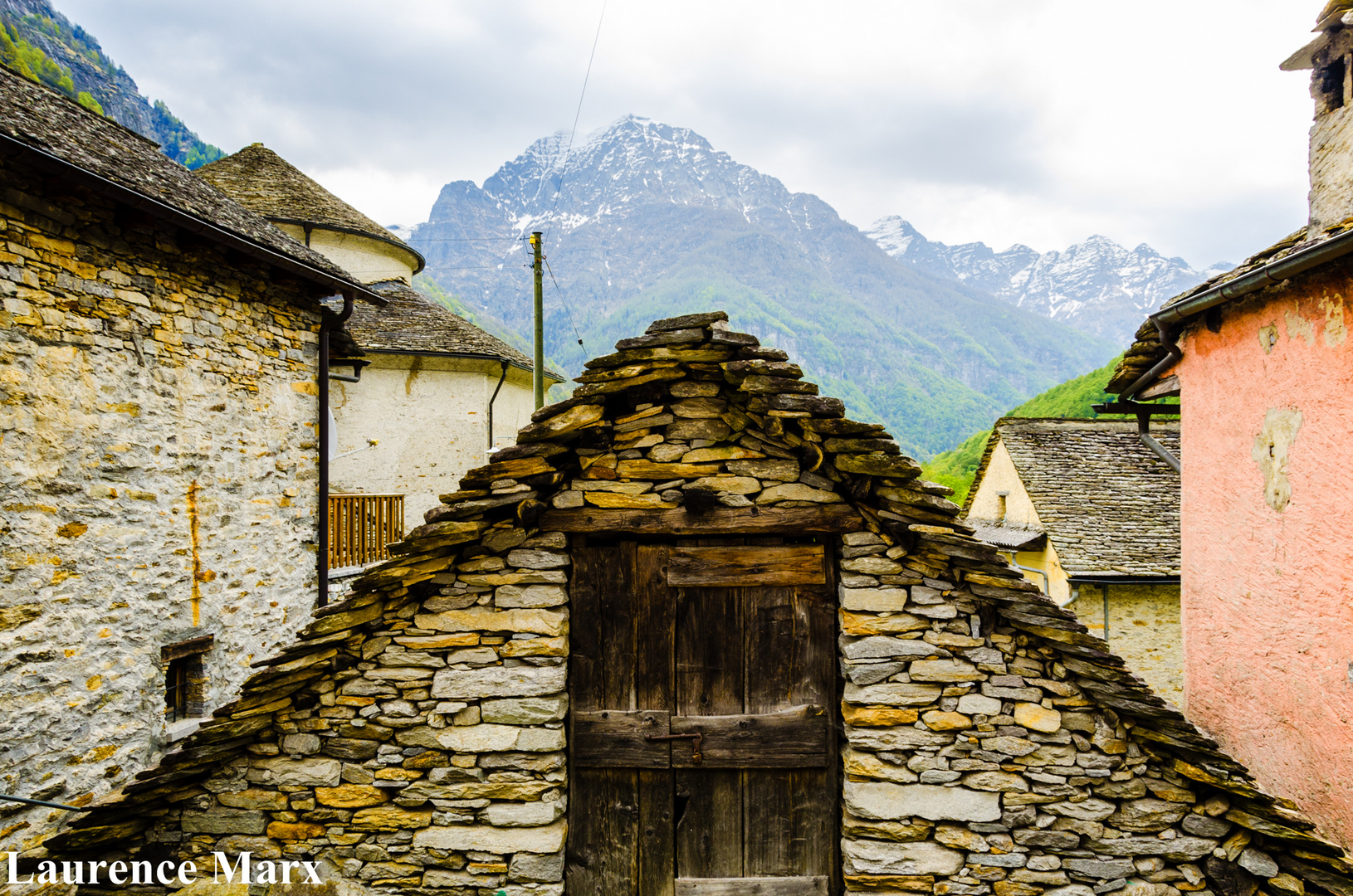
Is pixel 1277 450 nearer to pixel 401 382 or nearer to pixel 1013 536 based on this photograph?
pixel 1013 536

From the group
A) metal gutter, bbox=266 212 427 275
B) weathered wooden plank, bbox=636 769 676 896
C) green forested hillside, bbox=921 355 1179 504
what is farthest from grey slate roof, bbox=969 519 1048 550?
metal gutter, bbox=266 212 427 275

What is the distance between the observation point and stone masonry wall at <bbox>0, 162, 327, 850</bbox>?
15.5 feet

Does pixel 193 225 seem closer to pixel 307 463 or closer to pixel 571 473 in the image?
pixel 307 463

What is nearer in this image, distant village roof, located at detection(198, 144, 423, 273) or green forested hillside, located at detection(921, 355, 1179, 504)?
distant village roof, located at detection(198, 144, 423, 273)

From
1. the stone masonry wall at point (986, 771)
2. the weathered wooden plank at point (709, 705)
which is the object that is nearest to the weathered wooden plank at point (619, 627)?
the weathered wooden plank at point (709, 705)

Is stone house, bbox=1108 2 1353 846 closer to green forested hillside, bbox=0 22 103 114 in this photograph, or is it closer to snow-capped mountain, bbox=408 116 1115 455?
green forested hillside, bbox=0 22 103 114

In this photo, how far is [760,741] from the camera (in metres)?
3.73

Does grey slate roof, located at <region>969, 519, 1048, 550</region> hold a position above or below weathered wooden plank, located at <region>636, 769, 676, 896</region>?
above

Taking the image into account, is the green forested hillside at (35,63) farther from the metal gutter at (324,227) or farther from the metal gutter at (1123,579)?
the metal gutter at (1123,579)

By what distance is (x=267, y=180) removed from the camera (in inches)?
603

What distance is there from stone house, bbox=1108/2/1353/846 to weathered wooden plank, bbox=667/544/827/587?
10.4 ft

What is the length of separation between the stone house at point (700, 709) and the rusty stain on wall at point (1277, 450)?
2176 mm

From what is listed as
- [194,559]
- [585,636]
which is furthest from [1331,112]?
[194,559]

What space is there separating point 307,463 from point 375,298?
249cm
